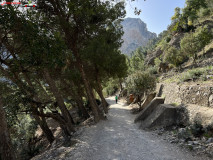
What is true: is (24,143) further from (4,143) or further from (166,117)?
(166,117)

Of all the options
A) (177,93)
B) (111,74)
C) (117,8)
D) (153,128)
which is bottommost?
(153,128)

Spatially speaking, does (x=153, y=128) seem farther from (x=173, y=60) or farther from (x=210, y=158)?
(x=173, y=60)

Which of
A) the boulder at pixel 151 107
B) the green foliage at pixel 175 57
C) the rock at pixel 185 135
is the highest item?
the green foliage at pixel 175 57

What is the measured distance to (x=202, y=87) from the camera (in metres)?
6.95

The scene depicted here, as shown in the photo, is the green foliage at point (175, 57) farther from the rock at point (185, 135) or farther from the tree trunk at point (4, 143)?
the tree trunk at point (4, 143)

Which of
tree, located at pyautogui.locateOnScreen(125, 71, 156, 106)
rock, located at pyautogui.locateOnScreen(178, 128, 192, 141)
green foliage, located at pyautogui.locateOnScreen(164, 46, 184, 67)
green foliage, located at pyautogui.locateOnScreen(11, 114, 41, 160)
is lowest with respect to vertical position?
green foliage, located at pyautogui.locateOnScreen(11, 114, 41, 160)

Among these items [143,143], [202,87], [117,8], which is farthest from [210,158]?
[117,8]

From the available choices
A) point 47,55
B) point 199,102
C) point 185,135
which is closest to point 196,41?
point 199,102

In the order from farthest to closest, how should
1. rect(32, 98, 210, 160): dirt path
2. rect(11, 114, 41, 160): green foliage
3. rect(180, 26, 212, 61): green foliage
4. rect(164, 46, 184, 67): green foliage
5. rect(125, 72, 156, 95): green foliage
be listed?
rect(164, 46, 184, 67): green foliage, rect(180, 26, 212, 61): green foliage, rect(125, 72, 156, 95): green foliage, rect(11, 114, 41, 160): green foliage, rect(32, 98, 210, 160): dirt path

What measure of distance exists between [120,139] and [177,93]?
5.61 meters

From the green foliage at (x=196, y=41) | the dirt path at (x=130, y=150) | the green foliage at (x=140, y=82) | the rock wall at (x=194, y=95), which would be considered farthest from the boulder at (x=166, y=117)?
the green foliage at (x=196, y=41)

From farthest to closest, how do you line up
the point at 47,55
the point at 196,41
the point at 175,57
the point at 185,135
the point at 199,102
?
the point at 175,57 → the point at 196,41 → the point at 199,102 → the point at 185,135 → the point at 47,55

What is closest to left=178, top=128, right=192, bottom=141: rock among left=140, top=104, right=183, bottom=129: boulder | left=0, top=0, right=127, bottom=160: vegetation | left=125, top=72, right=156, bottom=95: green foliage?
left=140, top=104, right=183, bottom=129: boulder

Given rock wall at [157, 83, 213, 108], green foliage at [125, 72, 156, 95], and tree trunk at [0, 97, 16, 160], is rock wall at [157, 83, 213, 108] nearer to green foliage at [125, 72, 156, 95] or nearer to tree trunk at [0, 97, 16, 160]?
green foliage at [125, 72, 156, 95]
